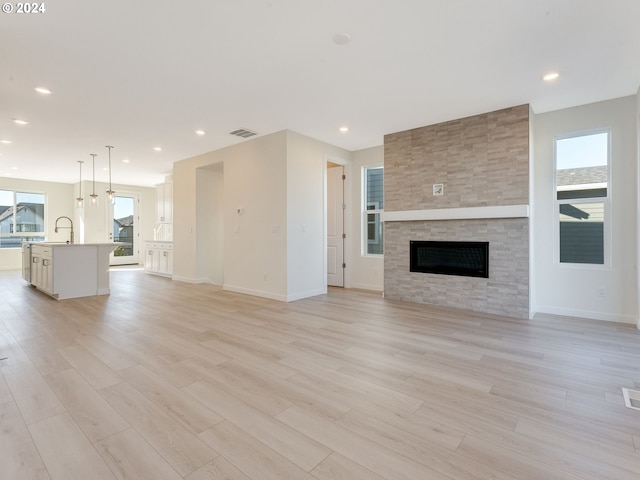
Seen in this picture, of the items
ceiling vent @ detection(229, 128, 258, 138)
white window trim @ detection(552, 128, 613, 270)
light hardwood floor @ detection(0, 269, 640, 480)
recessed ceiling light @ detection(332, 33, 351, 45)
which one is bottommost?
light hardwood floor @ detection(0, 269, 640, 480)

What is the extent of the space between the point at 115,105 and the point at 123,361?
336 centimetres

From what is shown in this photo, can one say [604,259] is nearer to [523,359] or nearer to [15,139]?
[523,359]

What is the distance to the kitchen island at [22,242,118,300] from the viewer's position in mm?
Result: 5414

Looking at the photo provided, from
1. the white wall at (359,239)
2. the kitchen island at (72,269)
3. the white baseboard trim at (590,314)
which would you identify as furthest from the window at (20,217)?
the white baseboard trim at (590,314)

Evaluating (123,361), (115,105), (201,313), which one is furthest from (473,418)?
(115,105)

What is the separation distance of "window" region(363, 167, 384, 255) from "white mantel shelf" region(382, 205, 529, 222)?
3.30 feet

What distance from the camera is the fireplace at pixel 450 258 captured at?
15.1 feet

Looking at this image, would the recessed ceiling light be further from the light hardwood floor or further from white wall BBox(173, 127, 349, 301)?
the light hardwood floor

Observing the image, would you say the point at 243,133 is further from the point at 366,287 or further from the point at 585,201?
the point at 585,201

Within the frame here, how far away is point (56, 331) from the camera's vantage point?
362 centimetres

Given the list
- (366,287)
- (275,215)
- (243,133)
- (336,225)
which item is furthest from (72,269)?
(366,287)
